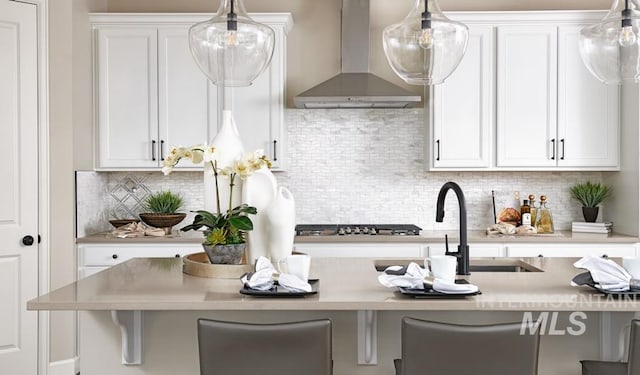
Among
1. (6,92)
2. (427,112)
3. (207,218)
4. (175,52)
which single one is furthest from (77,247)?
(427,112)

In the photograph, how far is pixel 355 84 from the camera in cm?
422

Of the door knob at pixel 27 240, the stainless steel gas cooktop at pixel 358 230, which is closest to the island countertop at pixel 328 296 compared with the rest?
Answer: the door knob at pixel 27 240

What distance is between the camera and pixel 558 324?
217 centimetres

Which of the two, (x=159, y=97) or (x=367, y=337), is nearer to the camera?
(x=367, y=337)

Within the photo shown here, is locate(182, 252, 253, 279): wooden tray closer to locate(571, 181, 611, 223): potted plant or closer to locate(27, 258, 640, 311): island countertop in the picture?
locate(27, 258, 640, 311): island countertop

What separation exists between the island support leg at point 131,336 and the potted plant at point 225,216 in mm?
403

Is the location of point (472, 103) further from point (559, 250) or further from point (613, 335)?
point (613, 335)

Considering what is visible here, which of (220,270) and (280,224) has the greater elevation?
(280,224)

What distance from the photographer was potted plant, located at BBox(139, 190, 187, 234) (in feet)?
14.1

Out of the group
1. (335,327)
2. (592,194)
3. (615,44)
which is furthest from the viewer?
(592,194)

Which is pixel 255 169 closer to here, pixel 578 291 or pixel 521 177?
pixel 578 291

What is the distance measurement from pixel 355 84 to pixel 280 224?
2.03m

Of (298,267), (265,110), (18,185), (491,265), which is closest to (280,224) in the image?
(298,267)

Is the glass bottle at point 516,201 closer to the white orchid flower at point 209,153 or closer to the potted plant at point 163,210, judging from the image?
the potted plant at point 163,210
